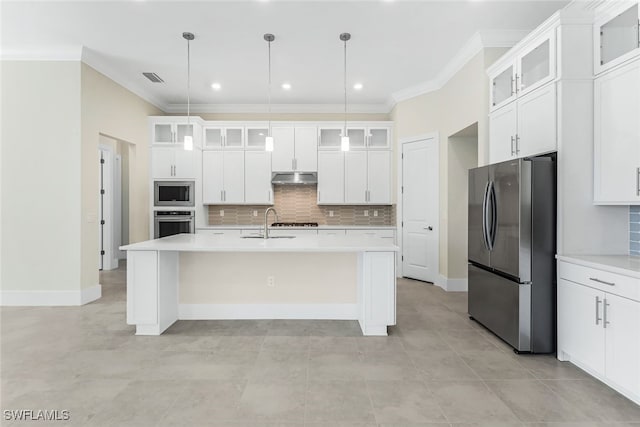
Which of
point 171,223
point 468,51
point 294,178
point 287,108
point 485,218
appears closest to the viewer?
point 485,218

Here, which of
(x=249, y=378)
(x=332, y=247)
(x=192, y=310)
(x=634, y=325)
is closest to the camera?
(x=634, y=325)

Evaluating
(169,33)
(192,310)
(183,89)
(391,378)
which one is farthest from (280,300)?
(183,89)

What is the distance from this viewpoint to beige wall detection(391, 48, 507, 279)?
12.8ft

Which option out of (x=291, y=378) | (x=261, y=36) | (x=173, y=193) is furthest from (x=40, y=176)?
(x=291, y=378)

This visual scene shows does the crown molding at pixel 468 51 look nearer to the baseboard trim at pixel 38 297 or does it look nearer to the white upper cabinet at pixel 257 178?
the white upper cabinet at pixel 257 178

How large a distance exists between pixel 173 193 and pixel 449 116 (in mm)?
4475

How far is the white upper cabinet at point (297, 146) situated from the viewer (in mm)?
6148

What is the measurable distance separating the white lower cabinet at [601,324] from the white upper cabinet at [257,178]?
4567mm

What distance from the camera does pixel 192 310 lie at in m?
3.68

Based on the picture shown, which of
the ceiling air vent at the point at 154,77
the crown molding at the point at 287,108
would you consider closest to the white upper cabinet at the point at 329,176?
the crown molding at the point at 287,108

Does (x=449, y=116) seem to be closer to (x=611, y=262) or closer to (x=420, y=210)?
(x=420, y=210)

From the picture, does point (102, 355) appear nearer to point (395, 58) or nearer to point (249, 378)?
point (249, 378)

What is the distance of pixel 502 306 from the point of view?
2986mm

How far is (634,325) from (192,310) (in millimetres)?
3604
